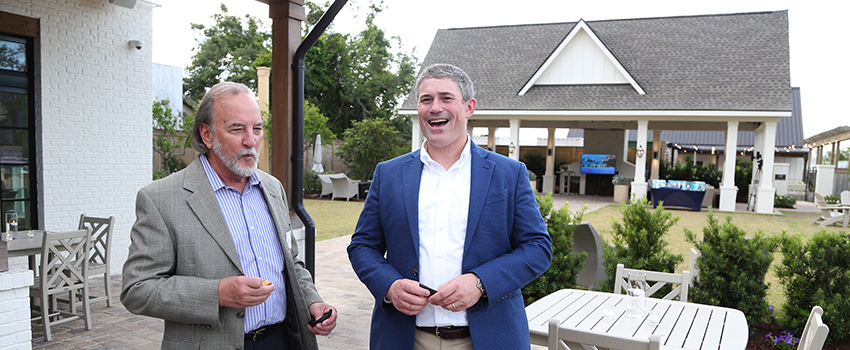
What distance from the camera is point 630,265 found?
4926 mm

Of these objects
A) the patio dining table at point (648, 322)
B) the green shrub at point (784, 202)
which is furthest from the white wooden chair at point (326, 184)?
the green shrub at point (784, 202)

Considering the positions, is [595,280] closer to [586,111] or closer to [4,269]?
[4,269]

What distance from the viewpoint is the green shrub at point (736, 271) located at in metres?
4.43

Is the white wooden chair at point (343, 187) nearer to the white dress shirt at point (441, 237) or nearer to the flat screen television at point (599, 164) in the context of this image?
the flat screen television at point (599, 164)

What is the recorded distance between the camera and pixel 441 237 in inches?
74.4

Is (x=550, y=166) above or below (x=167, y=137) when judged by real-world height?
Result: below

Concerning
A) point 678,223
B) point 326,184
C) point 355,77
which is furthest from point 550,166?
point 355,77

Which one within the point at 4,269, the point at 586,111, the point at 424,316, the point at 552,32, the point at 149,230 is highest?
the point at 552,32

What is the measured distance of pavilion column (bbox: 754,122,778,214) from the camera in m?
15.7

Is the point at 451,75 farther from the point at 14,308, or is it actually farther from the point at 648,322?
the point at 14,308

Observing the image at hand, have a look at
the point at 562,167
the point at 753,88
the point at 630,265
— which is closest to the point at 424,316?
the point at 630,265

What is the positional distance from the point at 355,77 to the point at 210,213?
26.3 metres

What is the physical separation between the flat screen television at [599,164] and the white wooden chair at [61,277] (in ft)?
63.6

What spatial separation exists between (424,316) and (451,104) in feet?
2.53
